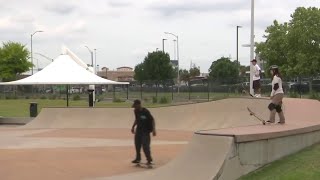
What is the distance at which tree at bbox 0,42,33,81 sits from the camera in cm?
6856

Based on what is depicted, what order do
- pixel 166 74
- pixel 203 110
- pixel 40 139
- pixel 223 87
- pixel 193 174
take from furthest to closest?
pixel 166 74, pixel 223 87, pixel 203 110, pixel 40 139, pixel 193 174

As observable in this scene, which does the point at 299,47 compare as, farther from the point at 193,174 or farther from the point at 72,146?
the point at 193,174

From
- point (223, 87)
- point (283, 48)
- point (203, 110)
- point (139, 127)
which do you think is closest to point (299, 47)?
point (283, 48)

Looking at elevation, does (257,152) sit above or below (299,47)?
below

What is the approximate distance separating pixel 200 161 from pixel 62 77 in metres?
20.8

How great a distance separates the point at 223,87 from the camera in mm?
47562

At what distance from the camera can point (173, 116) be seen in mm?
22891

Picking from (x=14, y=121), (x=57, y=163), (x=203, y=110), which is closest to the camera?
(x=57, y=163)

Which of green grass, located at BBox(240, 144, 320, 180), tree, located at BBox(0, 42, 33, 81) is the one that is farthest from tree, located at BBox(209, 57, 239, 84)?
green grass, located at BBox(240, 144, 320, 180)

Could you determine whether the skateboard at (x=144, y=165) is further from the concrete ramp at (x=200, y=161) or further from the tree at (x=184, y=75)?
the tree at (x=184, y=75)

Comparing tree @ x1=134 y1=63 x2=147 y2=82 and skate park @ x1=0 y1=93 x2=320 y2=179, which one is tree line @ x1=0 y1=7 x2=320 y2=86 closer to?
skate park @ x1=0 y1=93 x2=320 y2=179

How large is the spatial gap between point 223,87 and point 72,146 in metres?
32.7

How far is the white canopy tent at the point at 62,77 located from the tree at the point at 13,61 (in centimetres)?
3979

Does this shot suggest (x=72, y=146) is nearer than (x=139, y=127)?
No
